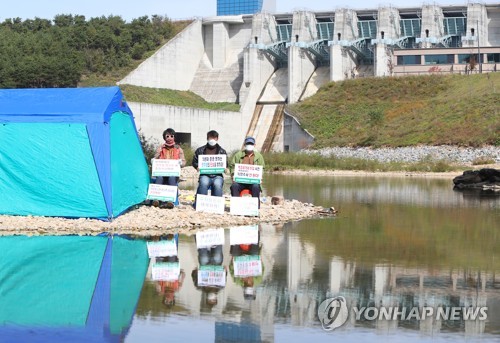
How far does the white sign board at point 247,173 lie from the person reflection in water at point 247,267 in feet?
12.9

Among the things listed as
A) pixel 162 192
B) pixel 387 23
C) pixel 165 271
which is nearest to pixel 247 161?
pixel 162 192

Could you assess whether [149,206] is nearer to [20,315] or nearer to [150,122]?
[20,315]

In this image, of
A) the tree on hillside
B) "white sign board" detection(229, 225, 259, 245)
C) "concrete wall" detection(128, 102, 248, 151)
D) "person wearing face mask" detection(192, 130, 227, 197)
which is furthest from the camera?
the tree on hillside

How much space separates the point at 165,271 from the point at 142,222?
5.24m

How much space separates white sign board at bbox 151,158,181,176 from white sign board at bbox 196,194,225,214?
89cm

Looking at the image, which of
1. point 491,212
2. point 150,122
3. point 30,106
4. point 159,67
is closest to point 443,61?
point 159,67

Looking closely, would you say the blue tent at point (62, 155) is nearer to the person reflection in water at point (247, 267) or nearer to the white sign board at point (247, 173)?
the white sign board at point (247, 173)

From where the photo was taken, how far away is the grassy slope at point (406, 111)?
6281cm

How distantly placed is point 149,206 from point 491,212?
724cm

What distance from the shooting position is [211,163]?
1933 cm

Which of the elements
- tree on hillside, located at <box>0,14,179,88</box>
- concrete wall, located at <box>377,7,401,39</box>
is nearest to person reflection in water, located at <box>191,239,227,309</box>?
tree on hillside, located at <box>0,14,179,88</box>

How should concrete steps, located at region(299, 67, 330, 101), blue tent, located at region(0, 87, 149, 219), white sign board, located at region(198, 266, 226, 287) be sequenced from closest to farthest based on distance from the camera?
white sign board, located at region(198, 266, 226, 287) < blue tent, located at region(0, 87, 149, 219) < concrete steps, located at region(299, 67, 330, 101)

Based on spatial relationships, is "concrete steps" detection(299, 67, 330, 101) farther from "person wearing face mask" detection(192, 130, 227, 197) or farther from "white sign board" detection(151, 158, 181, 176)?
"white sign board" detection(151, 158, 181, 176)

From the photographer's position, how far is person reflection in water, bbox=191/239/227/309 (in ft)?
33.9
